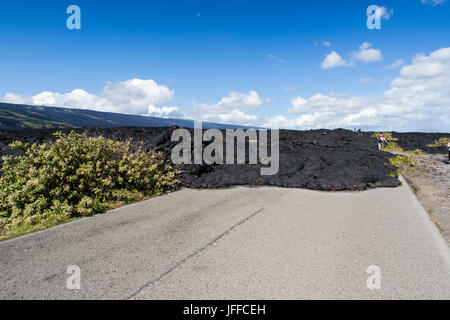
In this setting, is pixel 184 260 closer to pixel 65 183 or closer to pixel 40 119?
pixel 65 183

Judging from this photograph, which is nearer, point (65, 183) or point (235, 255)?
point (235, 255)

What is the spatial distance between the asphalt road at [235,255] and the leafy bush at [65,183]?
2.62 feet

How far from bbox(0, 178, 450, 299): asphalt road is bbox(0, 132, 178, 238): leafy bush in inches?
31.4

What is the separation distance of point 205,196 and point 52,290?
590 cm

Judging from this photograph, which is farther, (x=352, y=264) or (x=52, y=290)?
(x=352, y=264)

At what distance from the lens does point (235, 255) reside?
443 cm

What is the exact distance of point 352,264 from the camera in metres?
4.14

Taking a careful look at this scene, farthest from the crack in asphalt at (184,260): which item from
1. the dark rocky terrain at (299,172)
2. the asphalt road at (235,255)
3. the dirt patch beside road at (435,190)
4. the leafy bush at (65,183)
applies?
the dark rocky terrain at (299,172)

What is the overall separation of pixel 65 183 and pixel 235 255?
18.6 feet

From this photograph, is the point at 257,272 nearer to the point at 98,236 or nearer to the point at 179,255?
the point at 179,255

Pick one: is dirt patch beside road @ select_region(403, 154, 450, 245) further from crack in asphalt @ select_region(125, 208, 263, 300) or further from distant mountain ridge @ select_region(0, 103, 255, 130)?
distant mountain ridge @ select_region(0, 103, 255, 130)

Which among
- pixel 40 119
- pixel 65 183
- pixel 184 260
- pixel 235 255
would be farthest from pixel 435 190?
pixel 40 119

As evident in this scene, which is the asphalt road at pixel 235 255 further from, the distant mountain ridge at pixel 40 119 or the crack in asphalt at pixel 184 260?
the distant mountain ridge at pixel 40 119

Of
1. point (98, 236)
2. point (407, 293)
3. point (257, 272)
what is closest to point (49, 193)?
point (98, 236)
